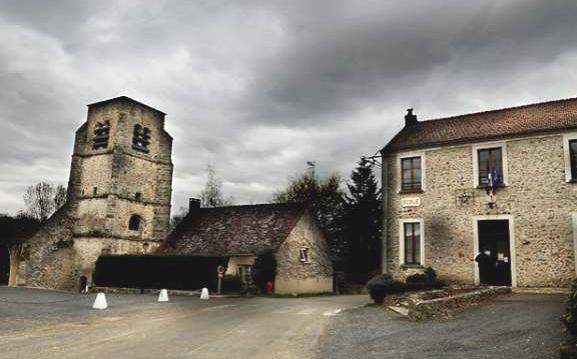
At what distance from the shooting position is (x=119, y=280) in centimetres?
2994

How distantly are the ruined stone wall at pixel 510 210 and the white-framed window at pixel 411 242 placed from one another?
0.20 meters

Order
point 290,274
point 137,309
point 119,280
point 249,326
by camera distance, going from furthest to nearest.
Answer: point 119,280, point 290,274, point 137,309, point 249,326

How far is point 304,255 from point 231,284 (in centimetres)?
615

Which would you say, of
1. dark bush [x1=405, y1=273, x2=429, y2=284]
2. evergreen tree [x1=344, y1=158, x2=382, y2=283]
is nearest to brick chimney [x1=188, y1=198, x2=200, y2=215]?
evergreen tree [x1=344, y1=158, x2=382, y2=283]

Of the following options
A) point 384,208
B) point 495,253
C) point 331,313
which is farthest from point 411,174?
point 331,313

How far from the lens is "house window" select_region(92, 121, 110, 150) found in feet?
114

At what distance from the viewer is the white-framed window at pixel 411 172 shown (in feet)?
73.3

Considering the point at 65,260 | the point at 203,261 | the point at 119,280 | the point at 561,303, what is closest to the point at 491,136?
the point at 561,303

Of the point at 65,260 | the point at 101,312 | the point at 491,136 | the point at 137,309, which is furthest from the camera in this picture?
the point at 65,260

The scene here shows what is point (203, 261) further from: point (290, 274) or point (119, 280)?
point (119, 280)

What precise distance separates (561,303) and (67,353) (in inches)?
514

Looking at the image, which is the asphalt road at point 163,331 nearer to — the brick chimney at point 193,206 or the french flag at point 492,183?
the french flag at point 492,183

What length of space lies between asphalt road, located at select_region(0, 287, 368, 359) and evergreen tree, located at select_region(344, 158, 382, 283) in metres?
22.1

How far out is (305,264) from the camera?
29.7 m
